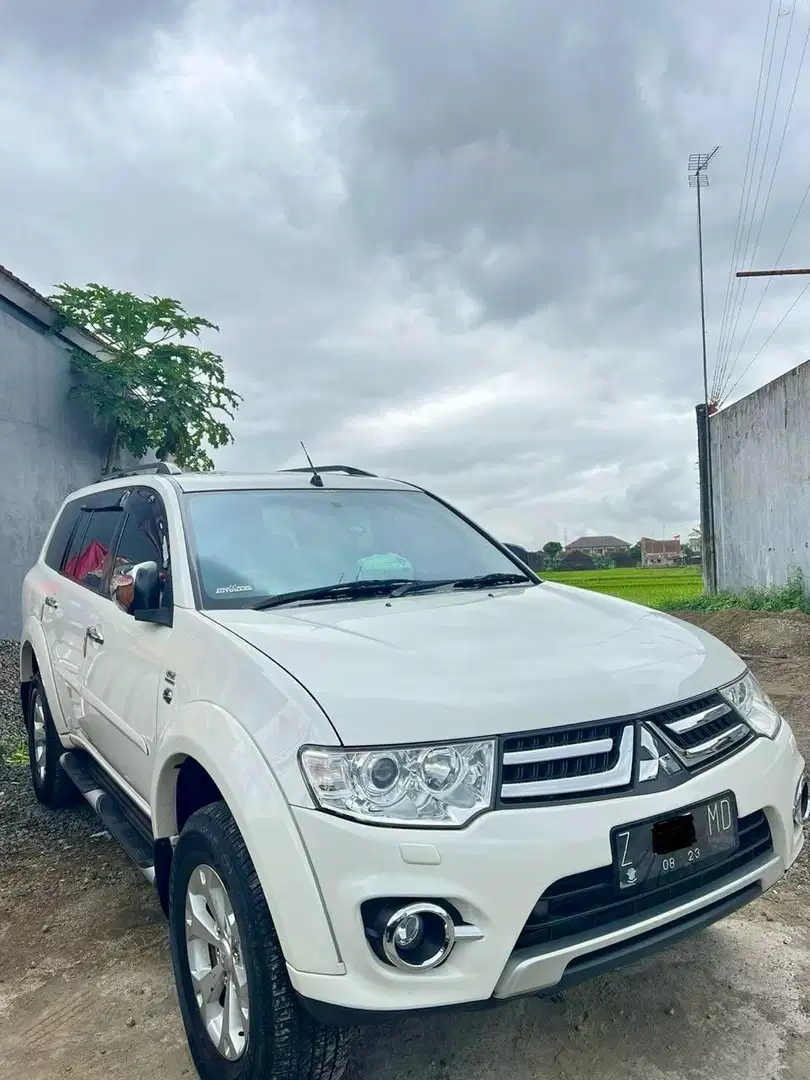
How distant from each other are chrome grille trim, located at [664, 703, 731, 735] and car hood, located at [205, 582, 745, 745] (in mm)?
56

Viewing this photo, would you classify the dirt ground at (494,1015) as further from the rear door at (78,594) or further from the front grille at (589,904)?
the rear door at (78,594)

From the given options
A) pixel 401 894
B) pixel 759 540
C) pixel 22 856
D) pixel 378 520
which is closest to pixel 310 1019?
pixel 401 894

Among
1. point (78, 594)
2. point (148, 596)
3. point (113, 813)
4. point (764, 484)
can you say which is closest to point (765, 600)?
point (764, 484)

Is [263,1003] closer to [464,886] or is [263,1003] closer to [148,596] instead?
[464,886]

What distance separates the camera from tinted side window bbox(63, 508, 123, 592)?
3766 millimetres

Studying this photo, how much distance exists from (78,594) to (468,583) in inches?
78.1

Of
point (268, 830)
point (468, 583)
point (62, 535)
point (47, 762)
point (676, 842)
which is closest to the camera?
point (268, 830)

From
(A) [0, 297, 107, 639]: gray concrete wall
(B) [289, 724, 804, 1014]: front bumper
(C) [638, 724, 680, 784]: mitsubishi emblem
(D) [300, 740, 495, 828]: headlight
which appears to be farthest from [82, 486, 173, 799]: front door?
(A) [0, 297, 107, 639]: gray concrete wall

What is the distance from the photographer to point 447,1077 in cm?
224

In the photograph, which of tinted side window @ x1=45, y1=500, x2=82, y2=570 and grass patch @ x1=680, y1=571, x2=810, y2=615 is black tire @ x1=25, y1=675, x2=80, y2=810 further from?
grass patch @ x1=680, y1=571, x2=810, y2=615

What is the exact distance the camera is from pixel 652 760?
2.01 metres

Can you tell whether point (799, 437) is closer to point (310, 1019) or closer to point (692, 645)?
point (692, 645)

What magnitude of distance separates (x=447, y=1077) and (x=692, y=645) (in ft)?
4.77

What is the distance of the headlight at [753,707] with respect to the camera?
2.38 metres
